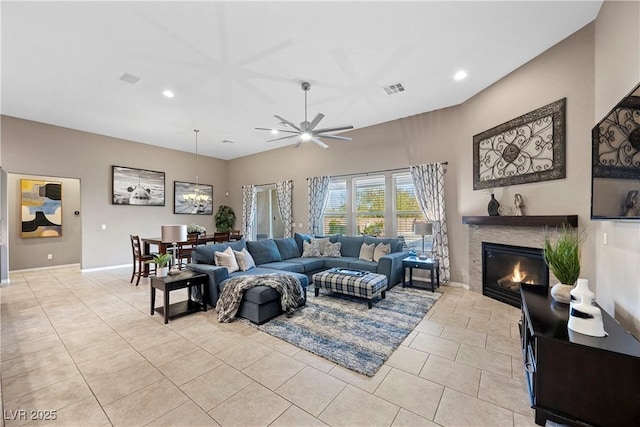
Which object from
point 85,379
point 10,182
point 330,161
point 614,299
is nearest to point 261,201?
point 330,161

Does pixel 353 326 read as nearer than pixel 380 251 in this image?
Yes

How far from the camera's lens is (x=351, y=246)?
581 cm

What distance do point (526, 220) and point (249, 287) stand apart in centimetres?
394

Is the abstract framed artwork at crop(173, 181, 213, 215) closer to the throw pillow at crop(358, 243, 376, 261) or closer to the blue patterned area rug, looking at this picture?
the throw pillow at crop(358, 243, 376, 261)

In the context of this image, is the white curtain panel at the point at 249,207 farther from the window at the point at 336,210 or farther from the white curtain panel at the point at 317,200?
the window at the point at 336,210

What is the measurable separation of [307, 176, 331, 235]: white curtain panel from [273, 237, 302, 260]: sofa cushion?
1.19m

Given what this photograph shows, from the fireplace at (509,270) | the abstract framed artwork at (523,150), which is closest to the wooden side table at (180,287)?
the fireplace at (509,270)

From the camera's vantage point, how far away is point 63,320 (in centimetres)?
348

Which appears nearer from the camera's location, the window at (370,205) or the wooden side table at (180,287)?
the wooden side table at (180,287)

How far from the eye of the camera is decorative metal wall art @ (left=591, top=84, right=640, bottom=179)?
1.80 metres

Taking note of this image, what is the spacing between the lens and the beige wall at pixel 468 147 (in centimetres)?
314

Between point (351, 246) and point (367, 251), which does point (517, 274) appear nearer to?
point (367, 251)

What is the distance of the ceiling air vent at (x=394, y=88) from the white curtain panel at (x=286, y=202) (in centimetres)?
399

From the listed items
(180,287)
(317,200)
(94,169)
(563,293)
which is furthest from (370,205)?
(94,169)
